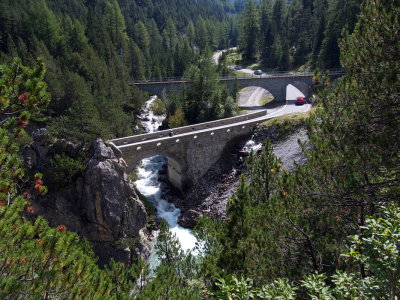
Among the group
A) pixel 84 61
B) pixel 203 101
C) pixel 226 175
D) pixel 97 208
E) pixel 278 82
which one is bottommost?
pixel 226 175

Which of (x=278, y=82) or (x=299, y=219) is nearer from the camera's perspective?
(x=299, y=219)

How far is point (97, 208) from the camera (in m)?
22.4

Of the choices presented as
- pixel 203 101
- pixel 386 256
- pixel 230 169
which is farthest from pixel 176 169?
pixel 386 256

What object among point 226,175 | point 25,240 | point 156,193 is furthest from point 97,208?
point 25,240

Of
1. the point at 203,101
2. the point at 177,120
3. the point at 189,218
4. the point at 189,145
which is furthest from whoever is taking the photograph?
the point at 203,101

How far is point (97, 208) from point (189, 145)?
1315 centimetres

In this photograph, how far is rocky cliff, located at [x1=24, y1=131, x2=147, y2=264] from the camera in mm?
22391

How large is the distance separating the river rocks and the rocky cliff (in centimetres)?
604

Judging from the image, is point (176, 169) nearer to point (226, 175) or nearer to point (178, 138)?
point (178, 138)

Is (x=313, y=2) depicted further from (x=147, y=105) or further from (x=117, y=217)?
(x=117, y=217)

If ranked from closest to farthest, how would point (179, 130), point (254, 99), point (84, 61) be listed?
point (179, 130), point (84, 61), point (254, 99)

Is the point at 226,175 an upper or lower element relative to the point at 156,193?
upper

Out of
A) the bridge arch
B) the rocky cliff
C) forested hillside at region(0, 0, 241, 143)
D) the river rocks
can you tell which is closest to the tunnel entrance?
forested hillside at region(0, 0, 241, 143)

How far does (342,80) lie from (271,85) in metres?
42.8
